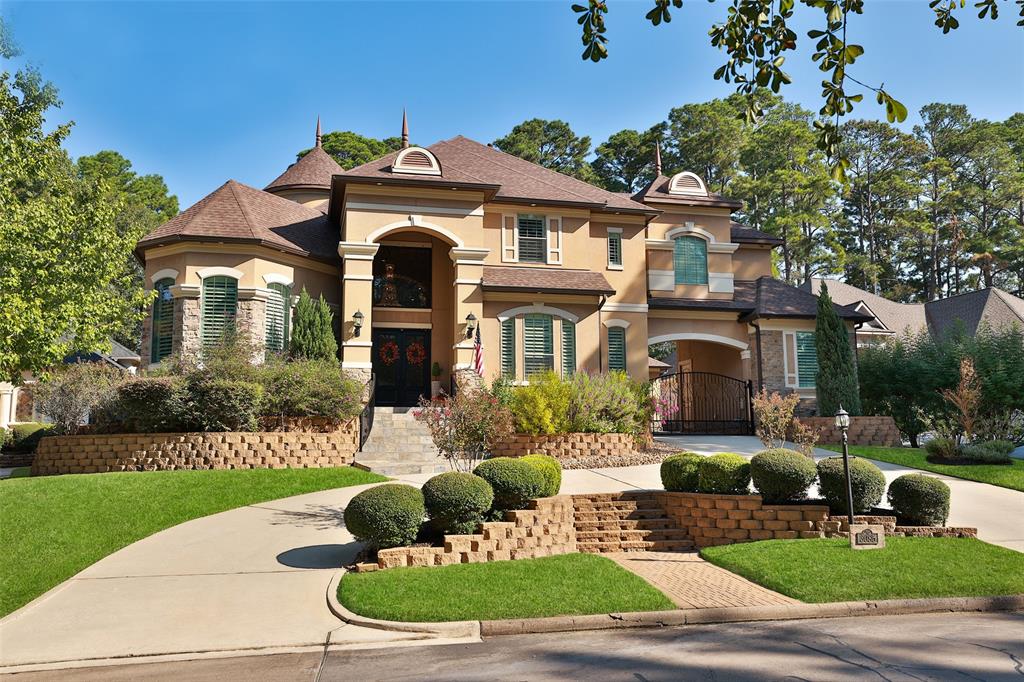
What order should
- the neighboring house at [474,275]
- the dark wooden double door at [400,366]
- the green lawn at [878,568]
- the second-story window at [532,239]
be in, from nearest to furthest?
1. the green lawn at [878,568]
2. the neighboring house at [474,275]
3. the dark wooden double door at [400,366]
4. the second-story window at [532,239]

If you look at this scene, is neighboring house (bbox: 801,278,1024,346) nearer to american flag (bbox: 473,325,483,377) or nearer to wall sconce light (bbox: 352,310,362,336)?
american flag (bbox: 473,325,483,377)

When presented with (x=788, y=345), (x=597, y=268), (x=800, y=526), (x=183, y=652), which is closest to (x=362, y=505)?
(x=183, y=652)

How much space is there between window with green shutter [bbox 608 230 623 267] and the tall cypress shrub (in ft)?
30.5

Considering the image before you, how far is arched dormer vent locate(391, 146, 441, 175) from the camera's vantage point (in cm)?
2048

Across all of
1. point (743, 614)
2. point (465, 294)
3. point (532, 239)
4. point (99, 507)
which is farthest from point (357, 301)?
point (743, 614)

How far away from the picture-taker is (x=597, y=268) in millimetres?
22969

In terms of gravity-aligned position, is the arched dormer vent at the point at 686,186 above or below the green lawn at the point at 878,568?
above

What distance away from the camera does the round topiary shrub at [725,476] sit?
11383 mm

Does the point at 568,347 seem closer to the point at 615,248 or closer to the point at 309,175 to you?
the point at 615,248

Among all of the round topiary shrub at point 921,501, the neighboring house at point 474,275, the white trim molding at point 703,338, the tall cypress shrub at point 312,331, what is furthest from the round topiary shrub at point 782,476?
the white trim molding at point 703,338

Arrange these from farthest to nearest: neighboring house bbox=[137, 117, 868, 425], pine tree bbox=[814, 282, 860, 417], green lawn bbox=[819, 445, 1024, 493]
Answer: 1. pine tree bbox=[814, 282, 860, 417]
2. neighboring house bbox=[137, 117, 868, 425]
3. green lawn bbox=[819, 445, 1024, 493]

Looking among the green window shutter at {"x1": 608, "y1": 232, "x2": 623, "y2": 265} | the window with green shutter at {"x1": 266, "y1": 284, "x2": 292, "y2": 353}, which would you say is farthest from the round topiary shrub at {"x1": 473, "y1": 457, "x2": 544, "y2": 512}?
the green window shutter at {"x1": 608, "y1": 232, "x2": 623, "y2": 265}

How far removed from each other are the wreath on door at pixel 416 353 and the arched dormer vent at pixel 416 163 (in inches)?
204

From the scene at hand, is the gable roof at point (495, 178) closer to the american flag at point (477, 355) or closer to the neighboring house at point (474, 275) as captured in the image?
the neighboring house at point (474, 275)
